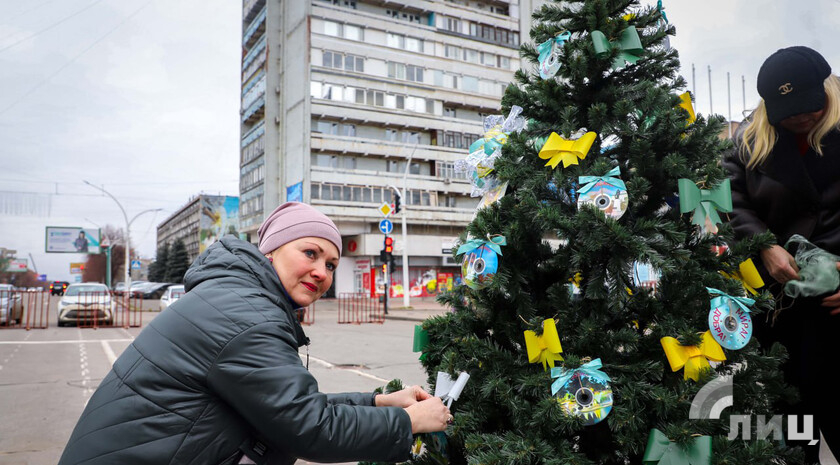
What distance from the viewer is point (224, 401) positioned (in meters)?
1.51

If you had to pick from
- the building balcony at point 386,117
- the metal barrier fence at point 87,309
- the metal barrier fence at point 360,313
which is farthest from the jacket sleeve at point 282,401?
the building balcony at point 386,117

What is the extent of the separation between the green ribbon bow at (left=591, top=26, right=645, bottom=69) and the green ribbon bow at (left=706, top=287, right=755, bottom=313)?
840 millimetres

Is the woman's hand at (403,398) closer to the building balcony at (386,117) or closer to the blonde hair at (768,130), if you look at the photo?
the blonde hair at (768,130)

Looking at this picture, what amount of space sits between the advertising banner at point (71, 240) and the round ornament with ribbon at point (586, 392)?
7839 cm

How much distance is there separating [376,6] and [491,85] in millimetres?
11657

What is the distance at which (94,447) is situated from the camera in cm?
148

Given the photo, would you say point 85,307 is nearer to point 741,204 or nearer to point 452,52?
point 741,204

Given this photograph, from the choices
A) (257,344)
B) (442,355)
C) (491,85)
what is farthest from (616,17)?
(491,85)

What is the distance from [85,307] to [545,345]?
20417 mm

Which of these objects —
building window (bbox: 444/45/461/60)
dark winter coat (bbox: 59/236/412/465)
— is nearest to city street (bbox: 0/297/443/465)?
dark winter coat (bbox: 59/236/412/465)

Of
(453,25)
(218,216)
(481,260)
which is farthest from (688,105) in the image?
(218,216)

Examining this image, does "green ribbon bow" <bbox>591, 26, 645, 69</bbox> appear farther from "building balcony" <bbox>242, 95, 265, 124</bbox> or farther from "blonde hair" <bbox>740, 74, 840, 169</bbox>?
"building balcony" <bbox>242, 95, 265, 124</bbox>

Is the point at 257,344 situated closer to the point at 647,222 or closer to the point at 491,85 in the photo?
the point at 647,222

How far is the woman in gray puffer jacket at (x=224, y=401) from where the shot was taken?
144 centimetres
